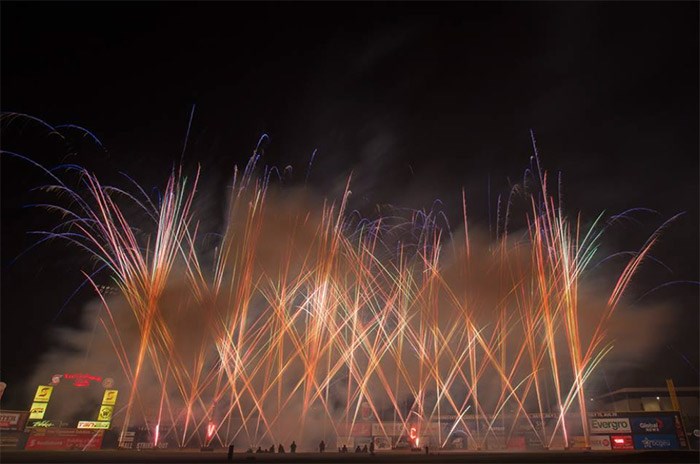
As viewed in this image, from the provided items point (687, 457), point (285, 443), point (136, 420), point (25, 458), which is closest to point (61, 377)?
point (136, 420)

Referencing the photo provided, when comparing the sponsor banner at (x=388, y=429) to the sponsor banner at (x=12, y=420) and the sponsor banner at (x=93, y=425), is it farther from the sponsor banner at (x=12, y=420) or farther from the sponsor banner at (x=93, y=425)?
the sponsor banner at (x=12, y=420)

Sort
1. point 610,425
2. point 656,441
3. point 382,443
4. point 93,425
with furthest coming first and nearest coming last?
point 93,425 < point 610,425 < point 382,443 < point 656,441

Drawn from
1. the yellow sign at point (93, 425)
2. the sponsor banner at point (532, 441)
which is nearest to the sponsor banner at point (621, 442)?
the sponsor banner at point (532, 441)

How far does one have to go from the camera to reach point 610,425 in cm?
4562

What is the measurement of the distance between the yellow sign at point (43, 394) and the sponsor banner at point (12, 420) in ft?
5.76

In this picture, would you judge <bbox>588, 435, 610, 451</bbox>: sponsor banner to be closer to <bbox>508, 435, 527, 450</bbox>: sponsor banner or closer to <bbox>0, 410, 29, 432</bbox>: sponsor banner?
<bbox>508, 435, 527, 450</bbox>: sponsor banner

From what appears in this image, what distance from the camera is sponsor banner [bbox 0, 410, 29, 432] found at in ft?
148

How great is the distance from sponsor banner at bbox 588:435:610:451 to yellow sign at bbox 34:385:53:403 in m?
56.1

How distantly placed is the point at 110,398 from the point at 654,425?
5666 cm

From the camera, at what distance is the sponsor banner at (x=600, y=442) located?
44500 millimetres

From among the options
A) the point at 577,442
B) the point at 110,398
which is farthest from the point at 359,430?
the point at 110,398

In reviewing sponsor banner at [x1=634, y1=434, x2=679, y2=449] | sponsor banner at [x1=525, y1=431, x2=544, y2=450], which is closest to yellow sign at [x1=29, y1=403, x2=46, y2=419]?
sponsor banner at [x1=525, y1=431, x2=544, y2=450]

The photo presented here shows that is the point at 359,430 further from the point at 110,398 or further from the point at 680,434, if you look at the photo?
the point at 680,434

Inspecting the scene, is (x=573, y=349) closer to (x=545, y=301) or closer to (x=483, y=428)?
(x=545, y=301)
